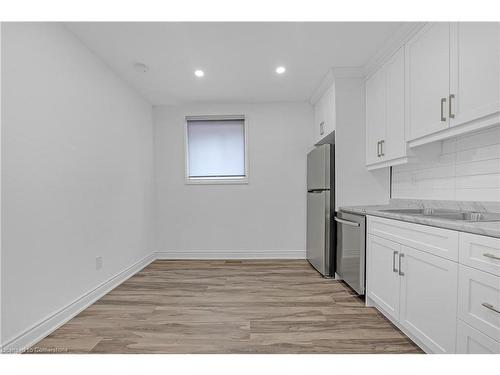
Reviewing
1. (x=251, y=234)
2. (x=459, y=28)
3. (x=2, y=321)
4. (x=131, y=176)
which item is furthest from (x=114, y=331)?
(x=459, y=28)

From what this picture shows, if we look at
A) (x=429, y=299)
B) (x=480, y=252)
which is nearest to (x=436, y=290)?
(x=429, y=299)

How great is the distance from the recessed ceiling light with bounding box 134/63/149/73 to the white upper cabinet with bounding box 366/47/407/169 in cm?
239

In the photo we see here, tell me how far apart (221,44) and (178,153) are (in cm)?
204

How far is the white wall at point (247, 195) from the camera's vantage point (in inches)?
161

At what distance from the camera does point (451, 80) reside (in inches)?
69.9

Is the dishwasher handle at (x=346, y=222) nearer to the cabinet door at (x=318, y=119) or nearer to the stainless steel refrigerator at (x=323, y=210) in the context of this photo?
the stainless steel refrigerator at (x=323, y=210)

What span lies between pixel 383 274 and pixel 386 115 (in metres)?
1.46

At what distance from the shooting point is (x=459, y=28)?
1.70 meters

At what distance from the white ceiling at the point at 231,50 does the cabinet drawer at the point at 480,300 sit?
197 cm

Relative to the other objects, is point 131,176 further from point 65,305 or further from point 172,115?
point 65,305

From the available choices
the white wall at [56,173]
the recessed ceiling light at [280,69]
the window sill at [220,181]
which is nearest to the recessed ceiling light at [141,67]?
the white wall at [56,173]

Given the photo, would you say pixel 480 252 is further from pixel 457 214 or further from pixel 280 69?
pixel 280 69

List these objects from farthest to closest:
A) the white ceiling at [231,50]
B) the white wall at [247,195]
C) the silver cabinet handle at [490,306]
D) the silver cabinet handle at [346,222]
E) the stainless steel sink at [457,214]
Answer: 1. the white wall at [247,195]
2. the silver cabinet handle at [346,222]
3. the white ceiling at [231,50]
4. the stainless steel sink at [457,214]
5. the silver cabinet handle at [490,306]

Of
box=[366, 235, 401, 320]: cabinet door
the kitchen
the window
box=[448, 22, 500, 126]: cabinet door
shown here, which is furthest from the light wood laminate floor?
the window
